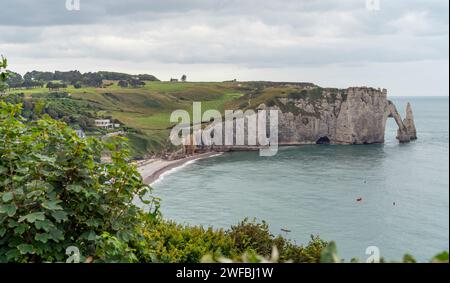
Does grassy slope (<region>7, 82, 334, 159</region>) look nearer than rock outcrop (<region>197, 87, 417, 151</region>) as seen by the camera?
Yes

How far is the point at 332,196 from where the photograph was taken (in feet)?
240

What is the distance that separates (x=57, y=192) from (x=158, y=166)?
96659 mm

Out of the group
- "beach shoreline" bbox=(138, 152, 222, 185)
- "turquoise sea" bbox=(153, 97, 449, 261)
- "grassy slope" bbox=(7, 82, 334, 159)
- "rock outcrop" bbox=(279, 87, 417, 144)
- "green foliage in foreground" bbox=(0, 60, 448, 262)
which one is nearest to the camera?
"green foliage in foreground" bbox=(0, 60, 448, 262)

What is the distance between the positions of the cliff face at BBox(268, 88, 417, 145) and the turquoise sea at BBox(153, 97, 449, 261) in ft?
63.0

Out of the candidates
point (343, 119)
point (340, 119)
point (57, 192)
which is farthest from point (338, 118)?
point (57, 192)

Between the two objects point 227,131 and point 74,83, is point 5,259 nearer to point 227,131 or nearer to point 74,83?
point 227,131

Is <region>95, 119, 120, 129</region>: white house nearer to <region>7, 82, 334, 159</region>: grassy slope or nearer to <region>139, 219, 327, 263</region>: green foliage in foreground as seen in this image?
<region>7, 82, 334, 159</region>: grassy slope

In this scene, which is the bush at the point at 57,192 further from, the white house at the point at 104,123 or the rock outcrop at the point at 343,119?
the rock outcrop at the point at 343,119

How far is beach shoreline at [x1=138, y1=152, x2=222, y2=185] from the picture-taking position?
90588 mm

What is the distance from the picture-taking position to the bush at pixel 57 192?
609cm

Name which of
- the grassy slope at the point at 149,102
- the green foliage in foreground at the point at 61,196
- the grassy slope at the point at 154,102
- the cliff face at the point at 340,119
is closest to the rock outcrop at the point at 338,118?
the cliff face at the point at 340,119

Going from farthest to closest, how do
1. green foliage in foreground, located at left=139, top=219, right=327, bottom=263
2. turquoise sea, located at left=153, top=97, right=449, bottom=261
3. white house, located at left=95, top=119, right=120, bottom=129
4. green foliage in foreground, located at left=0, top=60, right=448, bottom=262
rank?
white house, located at left=95, top=119, right=120, bottom=129 < turquoise sea, located at left=153, top=97, right=449, bottom=261 < green foliage in foreground, located at left=139, top=219, right=327, bottom=263 < green foliage in foreground, located at left=0, top=60, right=448, bottom=262

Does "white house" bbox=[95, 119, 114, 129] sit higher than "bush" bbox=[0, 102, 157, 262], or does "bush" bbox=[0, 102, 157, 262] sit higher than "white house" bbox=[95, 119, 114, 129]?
"bush" bbox=[0, 102, 157, 262]

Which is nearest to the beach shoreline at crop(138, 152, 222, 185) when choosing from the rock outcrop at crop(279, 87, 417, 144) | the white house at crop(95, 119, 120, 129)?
the white house at crop(95, 119, 120, 129)
